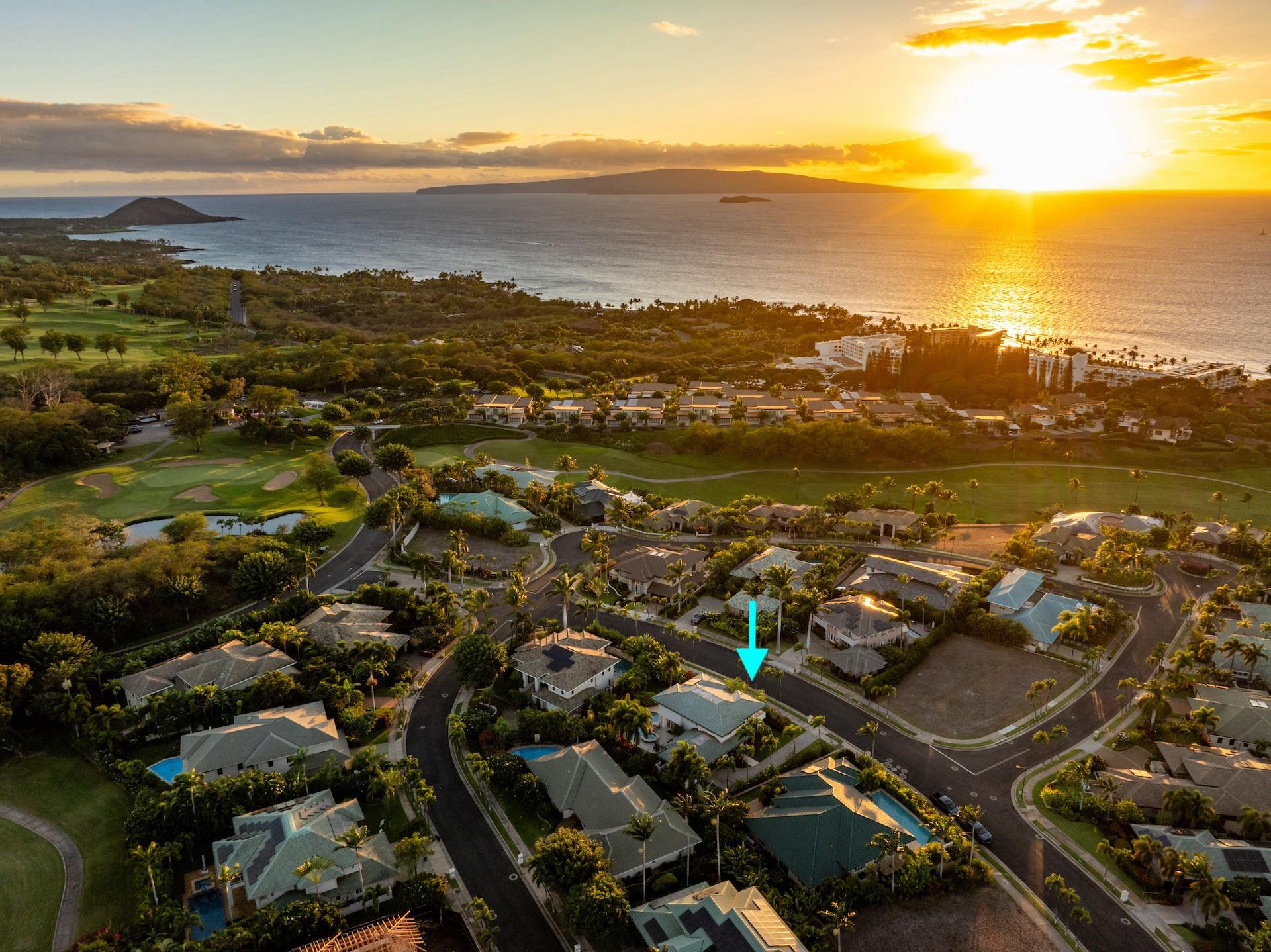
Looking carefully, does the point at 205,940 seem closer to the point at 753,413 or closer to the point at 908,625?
the point at 908,625

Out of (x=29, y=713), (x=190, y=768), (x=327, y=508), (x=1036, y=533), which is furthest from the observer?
(x=327, y=508)

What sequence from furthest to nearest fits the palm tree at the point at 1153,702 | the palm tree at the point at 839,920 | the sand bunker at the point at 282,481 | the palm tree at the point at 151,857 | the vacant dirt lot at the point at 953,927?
the sand bunker at the point at 282,481 < the palm tree at the point at 1153,702 < the palm tree at the point at 151,857 < the vacant dirt lot at the point at 953,927 < the palm tree at the point at 839,920

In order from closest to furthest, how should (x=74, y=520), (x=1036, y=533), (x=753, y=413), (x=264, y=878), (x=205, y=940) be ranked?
(x=205, y=940) → (x=264, y=878) → (x=74, y=520) → (x=1036, y=533) → (x=753, y=413)

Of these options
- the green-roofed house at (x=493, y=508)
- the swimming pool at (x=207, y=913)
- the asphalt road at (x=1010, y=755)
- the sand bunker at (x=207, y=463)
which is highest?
the green-roofed house at (x=493, y=508)

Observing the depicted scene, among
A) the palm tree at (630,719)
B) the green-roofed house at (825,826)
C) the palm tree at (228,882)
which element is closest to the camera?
the palm tree at (228,882)

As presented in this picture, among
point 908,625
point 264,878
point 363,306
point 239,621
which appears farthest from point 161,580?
point 363,306

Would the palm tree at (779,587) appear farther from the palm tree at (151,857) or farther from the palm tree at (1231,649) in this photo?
the palm tree at (151,857)

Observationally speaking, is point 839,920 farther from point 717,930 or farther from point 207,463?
point 207,463

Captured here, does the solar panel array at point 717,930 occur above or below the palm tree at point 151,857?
above

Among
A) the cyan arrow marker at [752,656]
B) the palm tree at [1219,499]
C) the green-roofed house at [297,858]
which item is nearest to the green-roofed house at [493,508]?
the cyan arrow marker at [752,656]
